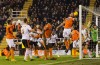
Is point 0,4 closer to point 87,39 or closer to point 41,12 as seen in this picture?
point 41,12

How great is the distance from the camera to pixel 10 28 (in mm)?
21000

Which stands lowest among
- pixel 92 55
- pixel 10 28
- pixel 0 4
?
pixel 92 55

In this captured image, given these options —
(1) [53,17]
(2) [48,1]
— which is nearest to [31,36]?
(1) [53,17]

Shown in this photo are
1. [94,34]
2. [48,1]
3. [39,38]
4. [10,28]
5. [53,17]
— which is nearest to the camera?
[10,28]

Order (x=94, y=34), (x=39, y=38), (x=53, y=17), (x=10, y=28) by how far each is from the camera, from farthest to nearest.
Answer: (x=53, y=17) < (x=39, y=38) < (x=94, y=34) < (x=10, y=28)

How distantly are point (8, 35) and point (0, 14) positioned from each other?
17.4m

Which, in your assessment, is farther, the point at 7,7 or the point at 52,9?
the point at 7,7

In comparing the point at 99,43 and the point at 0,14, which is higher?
the point at 0,14

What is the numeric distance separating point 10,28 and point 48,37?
6.82 feet

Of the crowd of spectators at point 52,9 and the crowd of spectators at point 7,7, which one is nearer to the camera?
the crowd of spectators at point 52,9

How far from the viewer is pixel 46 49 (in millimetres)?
21812

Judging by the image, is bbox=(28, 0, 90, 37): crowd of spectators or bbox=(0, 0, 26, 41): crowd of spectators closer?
bbox=(28, 0, 90, 37): crowd of spectators

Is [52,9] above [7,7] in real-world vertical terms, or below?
below

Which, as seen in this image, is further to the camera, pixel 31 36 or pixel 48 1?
pixel 48 1
